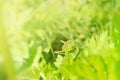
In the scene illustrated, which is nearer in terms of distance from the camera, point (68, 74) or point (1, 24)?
point (1, 24)

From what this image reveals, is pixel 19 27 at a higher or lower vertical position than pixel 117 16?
higher

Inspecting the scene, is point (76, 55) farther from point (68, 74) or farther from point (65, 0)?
point (65, 0)

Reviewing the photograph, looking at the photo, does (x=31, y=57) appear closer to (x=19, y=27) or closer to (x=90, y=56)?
(x=90, y=56)

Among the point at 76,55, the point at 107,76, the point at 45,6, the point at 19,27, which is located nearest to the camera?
the point at 107,76

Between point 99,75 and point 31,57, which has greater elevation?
point 31,57

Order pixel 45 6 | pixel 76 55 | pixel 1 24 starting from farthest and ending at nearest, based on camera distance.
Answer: pixel 45 6, pixel 76 55, pixel 1 24

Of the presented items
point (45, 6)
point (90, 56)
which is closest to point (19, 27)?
point (45, 6)

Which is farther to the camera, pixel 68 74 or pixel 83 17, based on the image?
pixel 83 17

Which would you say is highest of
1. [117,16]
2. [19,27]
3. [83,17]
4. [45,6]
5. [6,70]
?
[45,6]

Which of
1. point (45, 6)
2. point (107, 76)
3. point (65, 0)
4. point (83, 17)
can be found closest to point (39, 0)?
point (45, 6)
